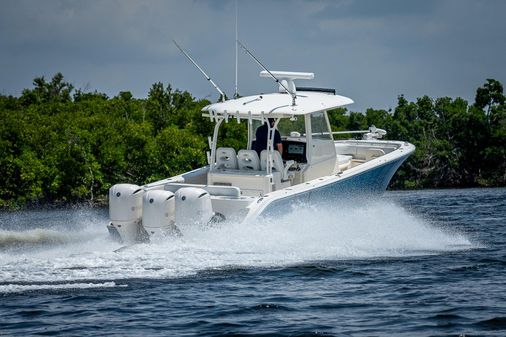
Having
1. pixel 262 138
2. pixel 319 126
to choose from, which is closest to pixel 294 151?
pixel 319 126

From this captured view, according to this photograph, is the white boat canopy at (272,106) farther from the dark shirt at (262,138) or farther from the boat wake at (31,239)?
the boat wake at (31,239)

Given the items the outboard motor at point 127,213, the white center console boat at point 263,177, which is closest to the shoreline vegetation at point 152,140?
the white center console boat at point 263,177

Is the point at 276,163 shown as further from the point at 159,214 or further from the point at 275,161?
the point at 159,214

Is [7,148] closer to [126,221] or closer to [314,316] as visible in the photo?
[126,221]

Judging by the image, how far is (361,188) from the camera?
798 inches

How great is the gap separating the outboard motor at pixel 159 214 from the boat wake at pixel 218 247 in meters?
0.19

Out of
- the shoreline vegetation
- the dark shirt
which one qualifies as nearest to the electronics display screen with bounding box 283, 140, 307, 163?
the dark shirt

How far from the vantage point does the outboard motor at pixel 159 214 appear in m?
16.5

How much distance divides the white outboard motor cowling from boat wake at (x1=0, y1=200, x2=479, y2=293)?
0.13m

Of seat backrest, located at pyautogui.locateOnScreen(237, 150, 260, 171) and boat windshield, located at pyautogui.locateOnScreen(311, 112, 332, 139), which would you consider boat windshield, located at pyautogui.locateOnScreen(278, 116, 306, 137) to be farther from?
seat backrest, located at pyautogui.locateOnScreen(237, 150, 260, 171)

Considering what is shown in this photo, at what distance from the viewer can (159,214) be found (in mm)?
16516

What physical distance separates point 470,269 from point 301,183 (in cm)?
457

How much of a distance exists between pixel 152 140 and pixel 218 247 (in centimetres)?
2405

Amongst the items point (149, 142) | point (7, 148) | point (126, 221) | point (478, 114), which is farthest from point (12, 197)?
point (126, 221)
